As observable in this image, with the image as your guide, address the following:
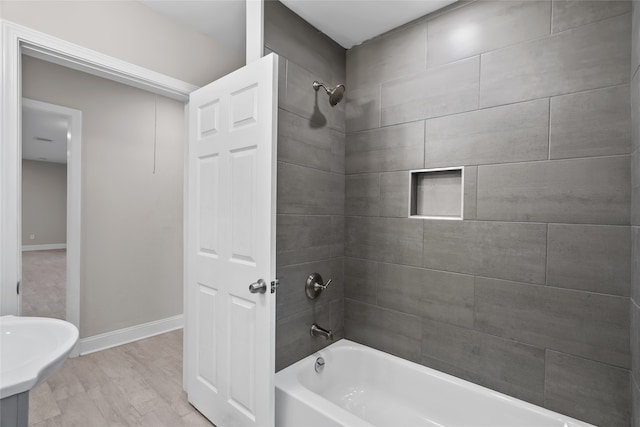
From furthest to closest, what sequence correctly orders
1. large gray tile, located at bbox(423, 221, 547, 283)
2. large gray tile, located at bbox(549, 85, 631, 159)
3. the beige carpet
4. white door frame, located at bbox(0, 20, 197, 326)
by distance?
the beige carpet, large gray tile, located at bbox(423, 221, 547, 283), white door frame, located at bbox(0, 20, 197, 326), large gray tile, located at bbox(549, 85, 631, 159)

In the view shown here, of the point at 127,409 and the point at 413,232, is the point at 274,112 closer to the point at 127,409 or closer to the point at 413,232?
the point at 413,232

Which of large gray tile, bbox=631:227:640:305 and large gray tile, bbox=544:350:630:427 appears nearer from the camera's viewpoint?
large gray tile, bbox=631:227:640:305

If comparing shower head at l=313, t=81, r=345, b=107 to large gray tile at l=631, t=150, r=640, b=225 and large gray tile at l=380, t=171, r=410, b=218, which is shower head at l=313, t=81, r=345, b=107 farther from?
large gray tile at l=631, t=150, r=640, b=225

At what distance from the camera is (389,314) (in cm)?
214

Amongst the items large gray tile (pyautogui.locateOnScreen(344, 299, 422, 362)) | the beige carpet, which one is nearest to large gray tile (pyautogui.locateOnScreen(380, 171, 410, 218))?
large gray tile (pyautogui.locateOnScreen(344, 299, 422, 362))

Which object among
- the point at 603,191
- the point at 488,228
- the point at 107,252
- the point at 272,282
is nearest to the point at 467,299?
the point at 488,228

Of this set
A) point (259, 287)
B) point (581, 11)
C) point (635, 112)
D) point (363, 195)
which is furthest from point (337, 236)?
point (581, 11)

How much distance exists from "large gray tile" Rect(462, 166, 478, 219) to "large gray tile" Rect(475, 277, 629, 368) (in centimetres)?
37

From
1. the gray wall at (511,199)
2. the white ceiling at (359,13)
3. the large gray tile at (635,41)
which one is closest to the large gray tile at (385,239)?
the gray wall at (511,199)

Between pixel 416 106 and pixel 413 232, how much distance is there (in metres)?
0.79

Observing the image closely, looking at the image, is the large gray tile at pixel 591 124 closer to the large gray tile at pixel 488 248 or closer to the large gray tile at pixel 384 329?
the large gray tile at pixel 488 248

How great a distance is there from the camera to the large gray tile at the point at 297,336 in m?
1.90

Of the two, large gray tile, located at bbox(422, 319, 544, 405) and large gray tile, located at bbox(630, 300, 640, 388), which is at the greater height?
large gray tile, located at bbox(630, 300, 640, 388)

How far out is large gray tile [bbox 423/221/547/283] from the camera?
1.60m
